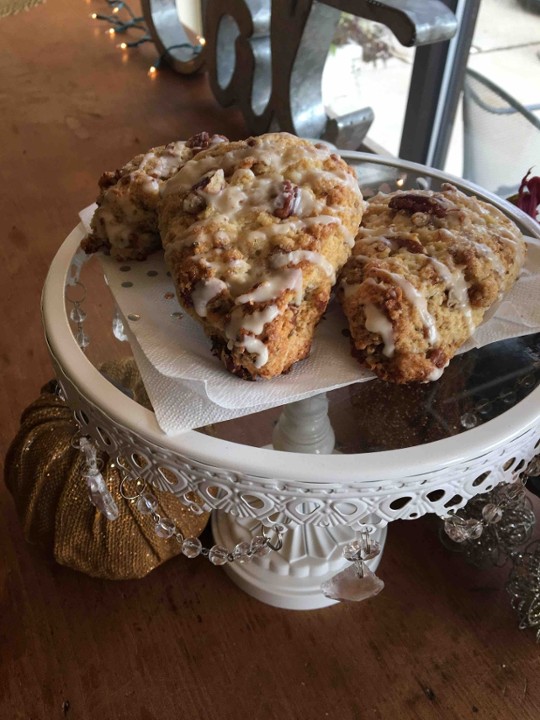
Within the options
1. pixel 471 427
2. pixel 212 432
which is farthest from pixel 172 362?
pixel 471 427

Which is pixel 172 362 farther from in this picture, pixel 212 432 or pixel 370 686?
pixel 370 686

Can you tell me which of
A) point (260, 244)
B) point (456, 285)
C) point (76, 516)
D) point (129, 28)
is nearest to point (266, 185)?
point (260, 244)

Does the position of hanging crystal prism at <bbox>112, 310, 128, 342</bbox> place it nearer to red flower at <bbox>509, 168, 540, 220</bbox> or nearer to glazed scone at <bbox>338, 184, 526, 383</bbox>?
glazed scone at <bbox>338, 184, 526, 383</bbox>

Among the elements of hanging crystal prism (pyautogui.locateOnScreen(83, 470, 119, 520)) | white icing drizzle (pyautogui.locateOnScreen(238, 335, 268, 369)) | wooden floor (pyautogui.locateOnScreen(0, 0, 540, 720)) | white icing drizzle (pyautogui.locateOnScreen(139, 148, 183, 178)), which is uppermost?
white icing drizzle (pyautogui.locateOnScreen(139, 148, 183, 178))

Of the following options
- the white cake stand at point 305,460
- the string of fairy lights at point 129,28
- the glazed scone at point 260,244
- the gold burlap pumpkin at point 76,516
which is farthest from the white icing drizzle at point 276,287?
the string of fairy lights at point 129,28

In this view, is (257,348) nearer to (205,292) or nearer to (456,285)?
(205,292)

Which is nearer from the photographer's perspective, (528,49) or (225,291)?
(225,291)

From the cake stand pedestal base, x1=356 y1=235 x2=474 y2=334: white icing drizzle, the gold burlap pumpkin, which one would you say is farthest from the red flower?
the gold burlap pumpkin
